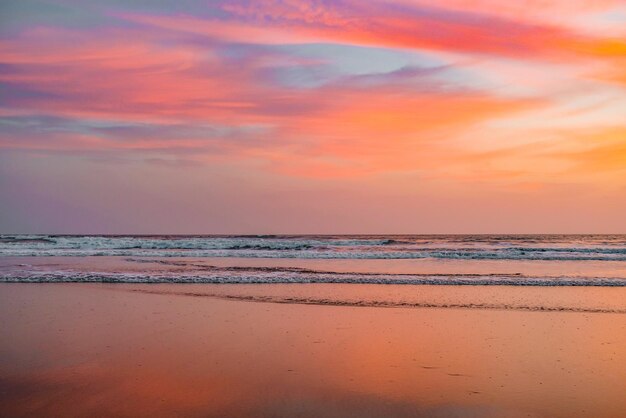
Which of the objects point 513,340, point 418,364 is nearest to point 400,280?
point 513,340

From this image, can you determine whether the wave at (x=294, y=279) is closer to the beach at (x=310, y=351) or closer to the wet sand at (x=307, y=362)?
the beach at (x=310, y=351)

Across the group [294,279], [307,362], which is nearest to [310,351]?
[307,362]

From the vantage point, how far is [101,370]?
6.88 m

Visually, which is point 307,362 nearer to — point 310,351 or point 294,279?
point 310,351

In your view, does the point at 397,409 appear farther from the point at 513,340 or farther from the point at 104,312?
the point at 104,312

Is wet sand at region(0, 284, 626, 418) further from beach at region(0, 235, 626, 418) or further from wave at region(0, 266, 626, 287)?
wave at region(0, 266, 626, 287)

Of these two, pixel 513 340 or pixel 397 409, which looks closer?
pixel 397 409

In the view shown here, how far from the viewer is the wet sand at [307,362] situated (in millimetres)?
5652

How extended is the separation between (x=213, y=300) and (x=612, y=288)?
1186 cm

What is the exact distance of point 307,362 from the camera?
289 inches

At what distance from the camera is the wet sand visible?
223 inches

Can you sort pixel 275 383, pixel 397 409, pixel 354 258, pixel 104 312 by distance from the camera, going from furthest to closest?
pixel 354 258 → pixel 104 312 → pixel 275 383 → pixel 397 409

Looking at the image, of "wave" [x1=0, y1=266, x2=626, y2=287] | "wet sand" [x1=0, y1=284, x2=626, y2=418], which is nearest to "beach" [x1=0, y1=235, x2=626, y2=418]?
"wet sand" [x1=0, y1=284, x2=626, y2=418]

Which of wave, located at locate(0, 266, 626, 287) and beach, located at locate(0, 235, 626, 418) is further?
wave, located at locate(0, 266, 626, 287)
